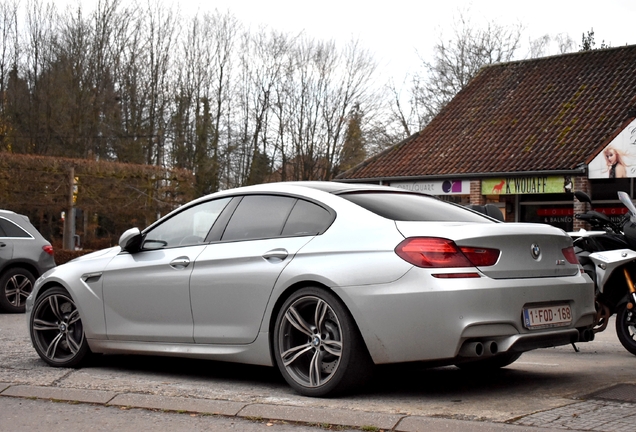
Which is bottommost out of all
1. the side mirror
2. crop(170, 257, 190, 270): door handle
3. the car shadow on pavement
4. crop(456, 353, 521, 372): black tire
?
the car shadow on pavement

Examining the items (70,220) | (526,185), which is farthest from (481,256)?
(70,220)

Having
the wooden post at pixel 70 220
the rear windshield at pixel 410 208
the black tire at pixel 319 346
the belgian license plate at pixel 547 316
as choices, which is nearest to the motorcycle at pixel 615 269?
the rear windshield at pixel 410 208

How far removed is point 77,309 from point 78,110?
1482 inches

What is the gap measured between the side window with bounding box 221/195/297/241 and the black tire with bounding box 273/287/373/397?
0.70m

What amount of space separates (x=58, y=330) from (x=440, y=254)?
12.7 ft

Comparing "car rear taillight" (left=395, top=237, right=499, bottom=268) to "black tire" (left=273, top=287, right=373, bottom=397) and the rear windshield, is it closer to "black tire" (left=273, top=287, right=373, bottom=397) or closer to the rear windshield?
the rear windshield

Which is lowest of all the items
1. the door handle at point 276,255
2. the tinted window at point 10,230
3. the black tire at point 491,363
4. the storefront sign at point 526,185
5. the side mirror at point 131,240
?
the black tire at point 491,363

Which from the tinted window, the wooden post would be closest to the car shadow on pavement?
the tinted window

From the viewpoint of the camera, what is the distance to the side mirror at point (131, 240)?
7.43 m

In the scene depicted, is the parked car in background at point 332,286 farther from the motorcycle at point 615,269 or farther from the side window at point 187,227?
the motorcycle at point 615,269

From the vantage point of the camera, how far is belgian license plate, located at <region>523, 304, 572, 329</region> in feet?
18.8

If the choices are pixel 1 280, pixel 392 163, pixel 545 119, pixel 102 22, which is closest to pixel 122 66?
pixel 102 22

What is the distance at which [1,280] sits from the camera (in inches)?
575

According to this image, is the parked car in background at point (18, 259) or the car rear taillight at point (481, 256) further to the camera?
the parked car in background at point (18, 259)
